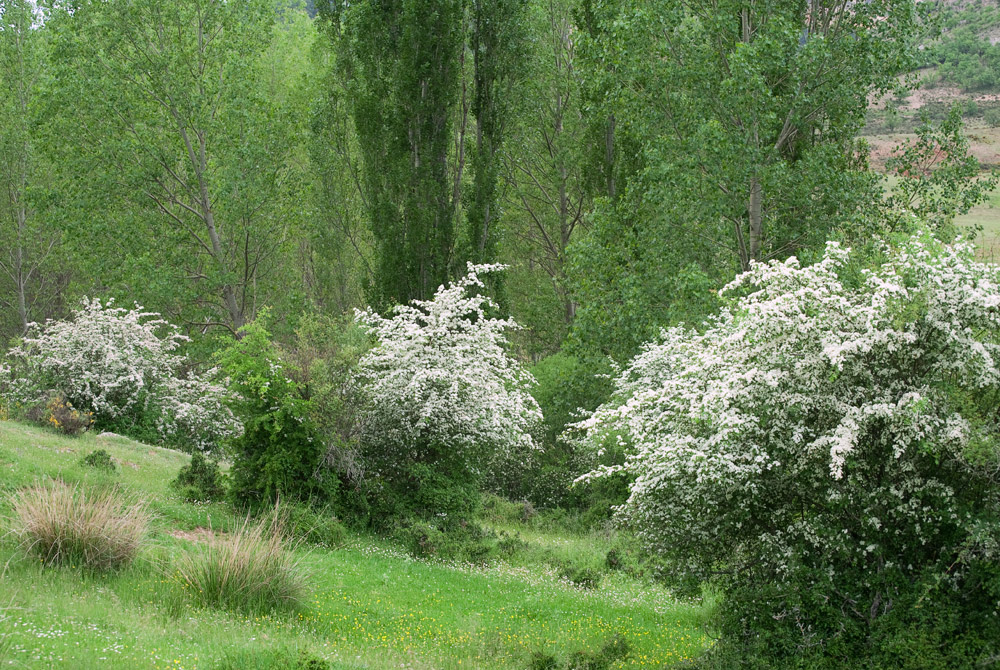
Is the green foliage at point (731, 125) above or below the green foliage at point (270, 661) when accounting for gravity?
above

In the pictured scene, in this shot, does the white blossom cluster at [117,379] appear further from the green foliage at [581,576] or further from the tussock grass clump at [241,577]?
the tussock grass clump at [241,577]

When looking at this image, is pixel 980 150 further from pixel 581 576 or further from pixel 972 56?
pixel 581 576

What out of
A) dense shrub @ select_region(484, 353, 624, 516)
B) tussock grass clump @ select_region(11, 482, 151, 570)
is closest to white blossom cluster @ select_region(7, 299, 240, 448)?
dense shrub @ select_region(484, 353, 624, 516)

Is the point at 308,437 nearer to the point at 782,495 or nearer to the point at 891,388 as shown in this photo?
the point at 782,495

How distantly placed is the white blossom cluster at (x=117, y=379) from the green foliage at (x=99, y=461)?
4836 millimetres

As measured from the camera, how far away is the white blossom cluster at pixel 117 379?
62.2ft

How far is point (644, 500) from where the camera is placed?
8.96 m

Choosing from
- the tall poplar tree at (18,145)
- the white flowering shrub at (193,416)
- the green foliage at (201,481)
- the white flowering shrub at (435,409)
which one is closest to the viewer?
the green foliage at (201,481)

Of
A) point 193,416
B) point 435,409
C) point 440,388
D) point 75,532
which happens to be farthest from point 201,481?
point 193,416

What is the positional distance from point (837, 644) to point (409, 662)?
384cm

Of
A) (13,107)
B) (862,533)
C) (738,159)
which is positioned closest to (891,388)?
(862,533)

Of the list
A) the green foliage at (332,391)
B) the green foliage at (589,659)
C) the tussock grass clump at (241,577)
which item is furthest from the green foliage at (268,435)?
the green foliage at (589,659)

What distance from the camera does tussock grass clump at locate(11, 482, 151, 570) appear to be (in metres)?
9.08

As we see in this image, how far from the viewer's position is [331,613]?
934 centimetres
